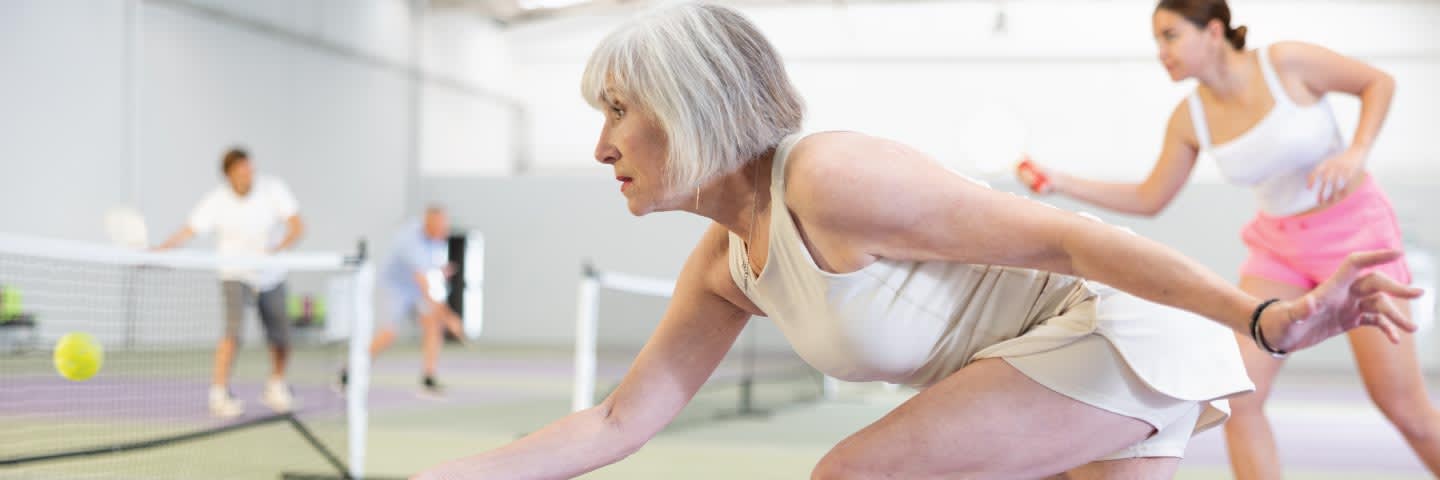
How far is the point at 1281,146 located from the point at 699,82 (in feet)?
7.67

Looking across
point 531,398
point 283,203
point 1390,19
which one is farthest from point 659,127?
point 1390,19

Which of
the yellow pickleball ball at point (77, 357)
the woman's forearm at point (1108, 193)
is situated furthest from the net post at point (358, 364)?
the woman's forearm at point (1108, 193)

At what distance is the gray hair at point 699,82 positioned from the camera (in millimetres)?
2166

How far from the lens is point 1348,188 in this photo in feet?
12.8

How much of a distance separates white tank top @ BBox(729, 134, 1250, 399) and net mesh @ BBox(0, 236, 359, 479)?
9.40 ft

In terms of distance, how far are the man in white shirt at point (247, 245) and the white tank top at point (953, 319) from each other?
7.19m

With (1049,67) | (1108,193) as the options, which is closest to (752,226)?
(1108,193)

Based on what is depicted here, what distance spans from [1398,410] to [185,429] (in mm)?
6121

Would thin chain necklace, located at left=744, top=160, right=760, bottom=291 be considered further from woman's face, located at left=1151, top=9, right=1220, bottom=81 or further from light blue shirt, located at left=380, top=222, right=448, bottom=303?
light blue shirt, located at left=380, top=222, right=448, bottom=303

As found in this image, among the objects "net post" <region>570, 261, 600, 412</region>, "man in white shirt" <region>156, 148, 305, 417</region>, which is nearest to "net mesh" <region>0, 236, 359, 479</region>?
"man in white shirt" <region>156, 148, 305, 417</region>

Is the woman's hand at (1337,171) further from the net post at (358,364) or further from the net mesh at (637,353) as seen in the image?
the net mesh at (637,353)

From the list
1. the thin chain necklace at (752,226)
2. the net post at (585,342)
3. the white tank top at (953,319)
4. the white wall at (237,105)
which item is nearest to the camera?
the white tank top at (953,319)

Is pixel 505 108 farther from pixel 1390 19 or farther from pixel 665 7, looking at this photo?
pixel 665 7

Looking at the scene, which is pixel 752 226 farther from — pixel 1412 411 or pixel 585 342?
pixel 585 342
